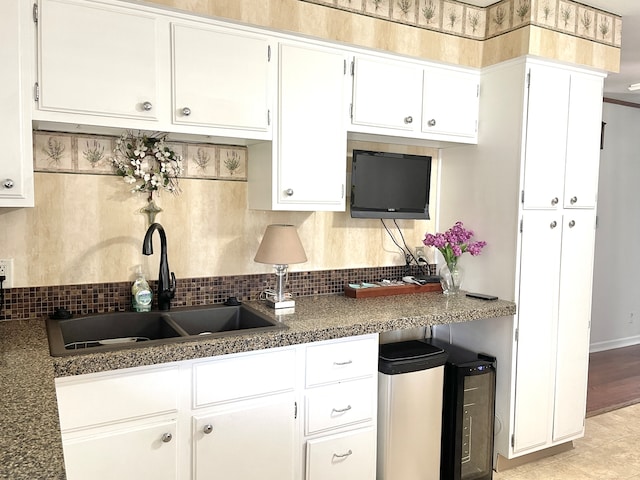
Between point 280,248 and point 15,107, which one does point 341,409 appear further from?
point 15,107

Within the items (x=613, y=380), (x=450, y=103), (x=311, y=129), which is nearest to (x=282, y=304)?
(x=311, y=129)

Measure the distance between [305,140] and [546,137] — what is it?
1.33 meters

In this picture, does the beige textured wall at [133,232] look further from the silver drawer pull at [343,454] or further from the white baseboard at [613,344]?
the white baseboard at [613,344]

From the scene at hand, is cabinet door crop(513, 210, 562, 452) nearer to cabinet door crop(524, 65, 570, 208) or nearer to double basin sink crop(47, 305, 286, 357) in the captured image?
cabinet door crop(524, 65, 570, 208)

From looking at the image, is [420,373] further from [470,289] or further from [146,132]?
[146,132]

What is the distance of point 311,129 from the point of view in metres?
2.58

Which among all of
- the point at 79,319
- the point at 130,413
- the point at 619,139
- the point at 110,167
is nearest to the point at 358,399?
the point at 130,413

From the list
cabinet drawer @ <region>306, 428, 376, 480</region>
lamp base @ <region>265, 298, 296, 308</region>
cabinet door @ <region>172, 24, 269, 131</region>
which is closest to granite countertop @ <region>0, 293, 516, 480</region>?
lamp base @ <region>265, 298, 296, 308</region>

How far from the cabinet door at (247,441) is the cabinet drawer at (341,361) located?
0.49 ft

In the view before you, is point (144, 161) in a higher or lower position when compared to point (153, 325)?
higher

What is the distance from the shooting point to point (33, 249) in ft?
7.58

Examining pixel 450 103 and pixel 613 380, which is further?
pixel 613 380

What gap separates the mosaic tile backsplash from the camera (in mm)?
2309

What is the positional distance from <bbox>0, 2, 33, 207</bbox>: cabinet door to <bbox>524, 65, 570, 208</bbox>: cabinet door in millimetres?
2340
